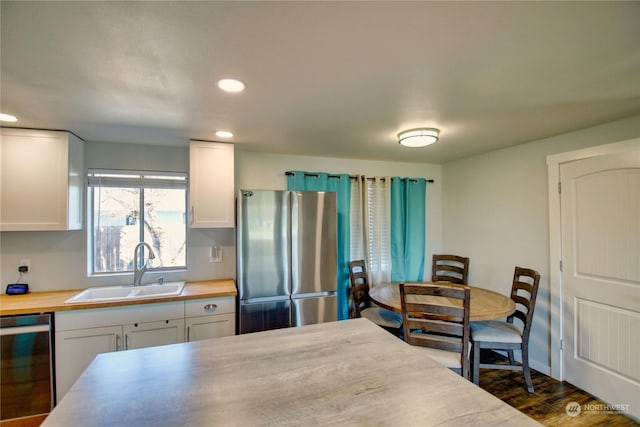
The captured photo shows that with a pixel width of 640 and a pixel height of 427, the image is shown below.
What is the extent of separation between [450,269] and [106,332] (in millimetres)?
3688

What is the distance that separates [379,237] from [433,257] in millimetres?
826

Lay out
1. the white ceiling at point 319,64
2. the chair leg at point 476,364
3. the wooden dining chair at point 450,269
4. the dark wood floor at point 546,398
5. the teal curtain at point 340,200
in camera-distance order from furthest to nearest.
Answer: the wooden dining chair at point 450,269
the teal curtain at point 340,200
the chair leg at point 476,364
the dark wood floor at point 546,398
the white ceiling at point 319,64

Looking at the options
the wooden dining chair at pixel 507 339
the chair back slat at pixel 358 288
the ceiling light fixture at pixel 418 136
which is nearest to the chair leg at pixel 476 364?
the wooden dining chair at pixel 507 339

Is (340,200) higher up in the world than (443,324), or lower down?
higher up

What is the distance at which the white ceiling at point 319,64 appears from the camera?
106 centimetres

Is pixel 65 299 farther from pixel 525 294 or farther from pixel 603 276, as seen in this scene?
pixel 603 276

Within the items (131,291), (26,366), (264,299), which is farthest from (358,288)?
(26,366)

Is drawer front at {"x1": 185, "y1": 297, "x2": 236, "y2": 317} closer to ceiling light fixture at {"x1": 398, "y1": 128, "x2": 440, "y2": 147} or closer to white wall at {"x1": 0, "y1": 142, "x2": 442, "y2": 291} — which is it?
white wall at {"x1": 0, "y1": 142, "x2": 442, "y2": 291}

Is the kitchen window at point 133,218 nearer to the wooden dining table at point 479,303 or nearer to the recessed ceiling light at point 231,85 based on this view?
the recessed ceiling light at point 231,85

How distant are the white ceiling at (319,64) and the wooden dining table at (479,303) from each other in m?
1.53

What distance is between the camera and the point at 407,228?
3848 millimetres

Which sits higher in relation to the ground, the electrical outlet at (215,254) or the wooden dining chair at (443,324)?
the electrical outlet at (215,254)

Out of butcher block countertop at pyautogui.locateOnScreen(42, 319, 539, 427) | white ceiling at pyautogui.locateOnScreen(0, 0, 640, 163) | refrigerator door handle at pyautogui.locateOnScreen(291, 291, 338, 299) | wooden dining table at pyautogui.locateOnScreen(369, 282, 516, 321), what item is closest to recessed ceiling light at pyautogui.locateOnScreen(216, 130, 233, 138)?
white ceiling at pyautogui.locateOnScreen(0, 0, 640, 163)

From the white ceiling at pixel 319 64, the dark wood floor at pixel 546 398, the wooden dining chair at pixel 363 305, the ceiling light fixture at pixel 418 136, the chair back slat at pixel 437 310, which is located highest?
the white ceiling at pixel 319 64
